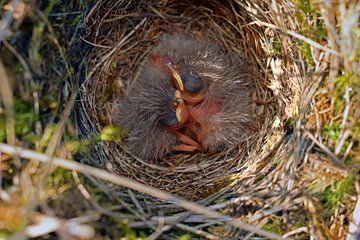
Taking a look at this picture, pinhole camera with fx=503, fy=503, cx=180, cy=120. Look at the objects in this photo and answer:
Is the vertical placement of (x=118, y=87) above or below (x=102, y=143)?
above

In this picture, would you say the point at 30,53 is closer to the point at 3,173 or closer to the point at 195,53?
the point at 3,173

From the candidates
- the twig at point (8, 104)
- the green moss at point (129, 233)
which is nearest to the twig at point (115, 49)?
the twig at point (8, 104)

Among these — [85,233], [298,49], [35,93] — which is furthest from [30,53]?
[298,49]

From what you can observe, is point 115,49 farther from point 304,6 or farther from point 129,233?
point 129,233

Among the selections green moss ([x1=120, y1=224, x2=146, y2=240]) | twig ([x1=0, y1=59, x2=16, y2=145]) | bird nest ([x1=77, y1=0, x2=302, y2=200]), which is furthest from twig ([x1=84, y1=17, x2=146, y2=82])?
green moss ([x1=120, y1=224, x2=146, y2=240])

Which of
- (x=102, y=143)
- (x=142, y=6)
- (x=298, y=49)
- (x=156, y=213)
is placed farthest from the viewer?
(x=142, y=6)

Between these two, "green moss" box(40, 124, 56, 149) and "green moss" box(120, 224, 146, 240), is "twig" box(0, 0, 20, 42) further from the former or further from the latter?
"green moss" box(120, 224, 146, 240)
